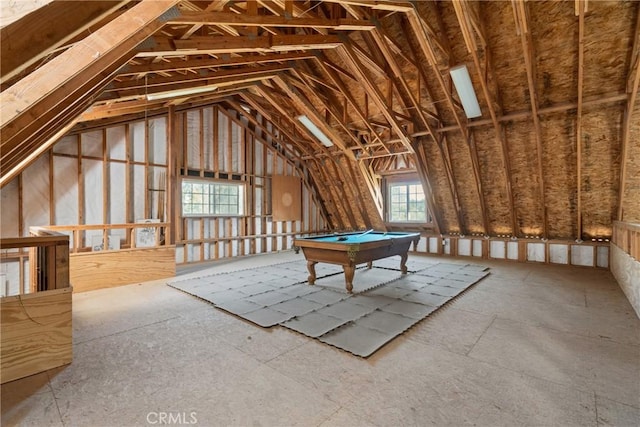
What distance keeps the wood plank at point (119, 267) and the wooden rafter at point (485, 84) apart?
6.40m

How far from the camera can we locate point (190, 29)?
3752 mm

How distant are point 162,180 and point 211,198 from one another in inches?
54.4

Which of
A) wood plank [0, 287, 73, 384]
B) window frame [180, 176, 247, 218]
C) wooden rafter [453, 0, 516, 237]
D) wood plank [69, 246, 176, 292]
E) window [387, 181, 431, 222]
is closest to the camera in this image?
wood plank [0, 287, 73, 384]

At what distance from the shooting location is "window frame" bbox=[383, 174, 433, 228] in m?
8.59

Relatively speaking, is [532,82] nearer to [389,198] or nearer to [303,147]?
[389,198]

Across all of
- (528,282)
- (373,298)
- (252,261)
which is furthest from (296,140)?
(528,282)

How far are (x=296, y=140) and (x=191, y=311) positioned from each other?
6.41 metres

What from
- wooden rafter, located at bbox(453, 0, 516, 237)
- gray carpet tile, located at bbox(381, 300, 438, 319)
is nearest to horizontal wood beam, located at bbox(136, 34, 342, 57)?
wooden rafter, located at bbox(453, 0, 516, 237)

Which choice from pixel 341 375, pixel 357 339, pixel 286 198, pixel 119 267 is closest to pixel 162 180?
pixel 119 267

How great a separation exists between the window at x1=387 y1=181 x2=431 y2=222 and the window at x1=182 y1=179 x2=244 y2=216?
4675mm

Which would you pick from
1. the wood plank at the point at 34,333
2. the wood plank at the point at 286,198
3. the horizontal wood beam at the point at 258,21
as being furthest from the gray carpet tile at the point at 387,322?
the wood plank at the point at 286,198

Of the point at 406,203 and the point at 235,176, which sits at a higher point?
the point at 235,176

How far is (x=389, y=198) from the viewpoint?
9.30m

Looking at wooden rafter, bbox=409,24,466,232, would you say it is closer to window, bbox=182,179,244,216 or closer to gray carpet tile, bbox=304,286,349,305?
gray carpet tile, bbox=304,286,349,305
